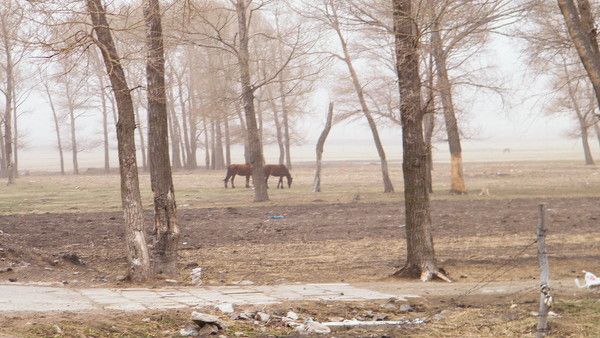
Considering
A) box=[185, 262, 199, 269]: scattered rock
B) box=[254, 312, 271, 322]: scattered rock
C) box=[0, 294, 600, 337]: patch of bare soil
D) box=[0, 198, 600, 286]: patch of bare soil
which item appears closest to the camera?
box=[0, 294, 600, 337]: patch of bare soil

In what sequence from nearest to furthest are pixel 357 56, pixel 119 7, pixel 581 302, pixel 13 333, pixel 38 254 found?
pixel 13 333 → pixel 581 302 → pixel 119 7 → pixel 38 254 → pixel 357 56

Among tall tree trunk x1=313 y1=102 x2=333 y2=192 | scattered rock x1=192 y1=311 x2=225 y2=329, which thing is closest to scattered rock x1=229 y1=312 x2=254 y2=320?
scattered rock x1=192 y1=311 x2=225 y2=329

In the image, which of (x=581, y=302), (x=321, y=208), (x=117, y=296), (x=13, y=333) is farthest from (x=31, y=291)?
(x=321, y=208)

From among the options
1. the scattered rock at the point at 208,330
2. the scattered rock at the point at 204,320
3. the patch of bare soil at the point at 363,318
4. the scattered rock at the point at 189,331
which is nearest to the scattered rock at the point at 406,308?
the patch of bare soil at the point at 363,318

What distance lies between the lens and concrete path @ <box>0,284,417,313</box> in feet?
40.9

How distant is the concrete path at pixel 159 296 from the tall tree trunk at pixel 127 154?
125 centimetres

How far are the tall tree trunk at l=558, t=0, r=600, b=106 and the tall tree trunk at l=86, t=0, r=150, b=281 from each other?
7.13 m

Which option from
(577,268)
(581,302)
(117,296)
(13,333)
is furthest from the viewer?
(577,268)

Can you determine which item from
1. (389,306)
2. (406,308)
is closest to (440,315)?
(406,308)

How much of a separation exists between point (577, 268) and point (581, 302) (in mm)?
4677

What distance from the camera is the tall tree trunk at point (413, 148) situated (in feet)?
52.6

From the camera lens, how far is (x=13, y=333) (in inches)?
403

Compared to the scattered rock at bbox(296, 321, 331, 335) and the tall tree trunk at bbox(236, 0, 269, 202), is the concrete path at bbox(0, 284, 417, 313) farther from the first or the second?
the tall tree trunk at bbox(236, 0, 269, 202)

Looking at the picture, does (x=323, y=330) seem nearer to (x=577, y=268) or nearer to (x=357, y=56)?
(x=577, y=268)
